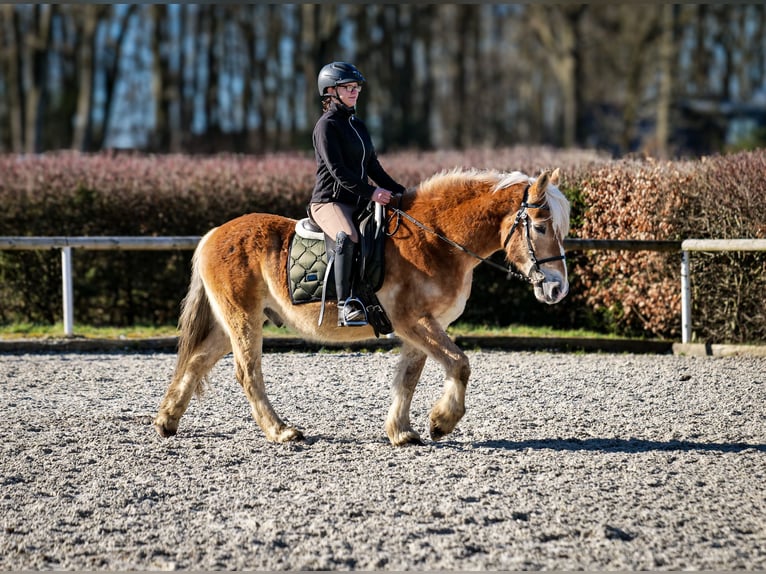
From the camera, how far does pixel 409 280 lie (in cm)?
671

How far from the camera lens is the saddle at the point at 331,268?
669 centimetres

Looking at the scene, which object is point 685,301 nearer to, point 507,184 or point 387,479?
point 507,184

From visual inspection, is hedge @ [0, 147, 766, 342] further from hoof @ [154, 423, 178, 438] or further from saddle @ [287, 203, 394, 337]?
hoof @ [154, 423, 178, 438]

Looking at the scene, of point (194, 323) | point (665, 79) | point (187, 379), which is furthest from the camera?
point (665, 79)

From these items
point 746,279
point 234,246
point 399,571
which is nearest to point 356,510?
point 399,571

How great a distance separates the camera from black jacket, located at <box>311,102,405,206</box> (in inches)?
259

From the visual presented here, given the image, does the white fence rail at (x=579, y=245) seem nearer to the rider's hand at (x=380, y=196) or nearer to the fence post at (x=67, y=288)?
the fence post at (x=67, y=288)

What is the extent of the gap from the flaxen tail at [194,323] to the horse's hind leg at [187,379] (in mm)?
14

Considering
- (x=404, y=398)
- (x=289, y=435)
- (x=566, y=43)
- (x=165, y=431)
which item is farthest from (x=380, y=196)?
(x=566, y=43)

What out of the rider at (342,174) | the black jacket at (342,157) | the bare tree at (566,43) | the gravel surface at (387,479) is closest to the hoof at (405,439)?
the gravel surface at (387,479)

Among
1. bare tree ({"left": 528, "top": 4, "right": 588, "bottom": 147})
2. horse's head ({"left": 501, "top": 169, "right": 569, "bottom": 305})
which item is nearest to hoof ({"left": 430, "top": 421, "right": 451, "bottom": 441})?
horse's head ({"left": 501, "top": 169, "right": 569, "bottom": 305})

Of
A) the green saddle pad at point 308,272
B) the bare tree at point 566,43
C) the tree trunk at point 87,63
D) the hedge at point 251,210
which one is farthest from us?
the bare tree at point 566,43

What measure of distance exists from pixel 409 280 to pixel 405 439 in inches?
42.1

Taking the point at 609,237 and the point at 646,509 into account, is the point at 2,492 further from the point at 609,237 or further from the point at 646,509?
the point at 609,237
